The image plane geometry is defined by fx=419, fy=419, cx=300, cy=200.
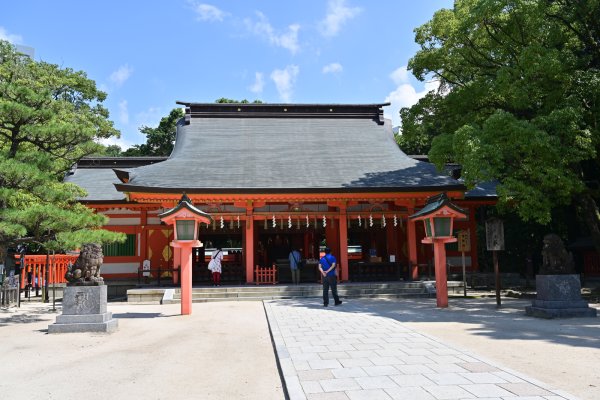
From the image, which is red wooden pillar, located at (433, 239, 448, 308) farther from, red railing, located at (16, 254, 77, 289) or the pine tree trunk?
red railing, located at (16, 254, 77, 289)

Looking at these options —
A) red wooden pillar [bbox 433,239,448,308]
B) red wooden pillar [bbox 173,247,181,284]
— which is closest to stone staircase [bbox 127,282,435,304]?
red wooden pillar [bbox 173,247,181,284]

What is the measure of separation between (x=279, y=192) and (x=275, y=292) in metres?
3.45

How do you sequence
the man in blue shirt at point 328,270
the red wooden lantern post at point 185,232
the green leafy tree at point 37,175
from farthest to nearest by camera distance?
the man in blue shirt at point 328,270 → the red wooden lantern post at point 185,232 → the green leafy tree at point 37,175

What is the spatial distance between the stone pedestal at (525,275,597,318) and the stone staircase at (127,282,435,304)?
15.8 ft

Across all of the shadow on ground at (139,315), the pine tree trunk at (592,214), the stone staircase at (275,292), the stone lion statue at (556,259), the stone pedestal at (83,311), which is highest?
the pine tree trunk at (592,214)

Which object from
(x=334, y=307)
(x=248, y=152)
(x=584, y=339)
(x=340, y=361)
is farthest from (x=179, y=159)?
(x=584, y=339)

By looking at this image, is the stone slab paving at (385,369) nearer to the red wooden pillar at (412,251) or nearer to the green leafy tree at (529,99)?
the green leafy tree at (529,99)

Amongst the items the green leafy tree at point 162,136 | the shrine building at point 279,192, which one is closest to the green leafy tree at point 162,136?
the green leafy tree at point 162,136

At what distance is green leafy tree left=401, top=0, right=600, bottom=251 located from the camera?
10977 mm

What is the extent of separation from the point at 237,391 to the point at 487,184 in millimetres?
17320

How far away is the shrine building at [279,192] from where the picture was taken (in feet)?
49.4

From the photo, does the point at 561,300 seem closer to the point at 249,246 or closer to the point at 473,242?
the point at 473,242

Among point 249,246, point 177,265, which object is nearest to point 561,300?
point 249,246

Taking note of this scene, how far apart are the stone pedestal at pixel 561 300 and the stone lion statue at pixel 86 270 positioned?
999 centimetres
